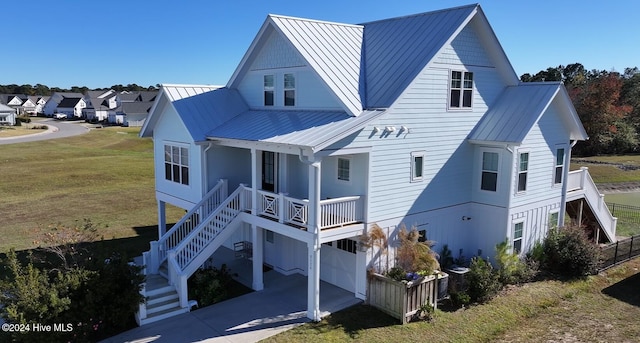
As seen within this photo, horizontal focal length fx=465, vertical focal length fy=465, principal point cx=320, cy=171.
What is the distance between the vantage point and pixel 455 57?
17188 millimetres

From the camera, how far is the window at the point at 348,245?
1625 cm

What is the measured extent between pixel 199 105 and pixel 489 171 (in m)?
11.9

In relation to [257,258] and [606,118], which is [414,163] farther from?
[606,118]

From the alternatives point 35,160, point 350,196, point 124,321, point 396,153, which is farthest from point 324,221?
point 35,160

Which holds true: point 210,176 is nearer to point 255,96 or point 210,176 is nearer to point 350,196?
point 255,96

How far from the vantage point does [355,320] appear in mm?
14266

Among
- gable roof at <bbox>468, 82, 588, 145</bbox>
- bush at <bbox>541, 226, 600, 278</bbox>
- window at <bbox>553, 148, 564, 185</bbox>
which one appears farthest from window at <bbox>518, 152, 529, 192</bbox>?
bush at <bbox>541, 226, 600, 278</bbox>

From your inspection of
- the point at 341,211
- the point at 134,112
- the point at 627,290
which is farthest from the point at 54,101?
the point at 627,290

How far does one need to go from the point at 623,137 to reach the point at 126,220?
6182 cm

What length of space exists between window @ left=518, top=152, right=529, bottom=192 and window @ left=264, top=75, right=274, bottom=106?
10.1 metres

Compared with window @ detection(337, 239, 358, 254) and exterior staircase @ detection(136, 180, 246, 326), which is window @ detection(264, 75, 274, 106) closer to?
exterior staircase @ detection(136, 180, 246, 326)

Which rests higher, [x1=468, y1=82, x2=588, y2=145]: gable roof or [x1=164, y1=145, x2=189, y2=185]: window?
[x1=468, y1=82, x2=588, y2=145]: gable roof

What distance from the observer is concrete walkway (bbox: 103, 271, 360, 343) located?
13.3 meters

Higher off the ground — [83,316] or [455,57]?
[455,57]
